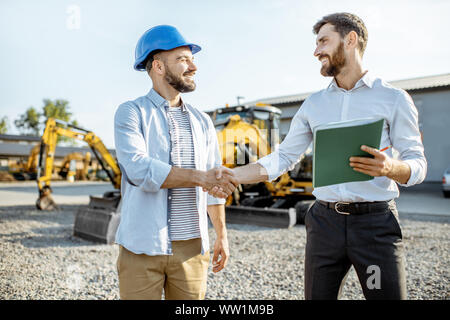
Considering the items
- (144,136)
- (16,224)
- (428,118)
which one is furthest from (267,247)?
(428,118)

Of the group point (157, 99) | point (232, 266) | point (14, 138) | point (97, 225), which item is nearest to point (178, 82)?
point (157, 99)

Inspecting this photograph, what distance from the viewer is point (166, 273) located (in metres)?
1.73

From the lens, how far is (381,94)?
5.80ft

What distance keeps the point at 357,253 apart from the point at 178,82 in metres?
1.19

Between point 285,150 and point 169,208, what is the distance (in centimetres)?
76

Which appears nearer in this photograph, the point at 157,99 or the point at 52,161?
the point at 157,99

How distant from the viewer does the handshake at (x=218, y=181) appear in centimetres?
166

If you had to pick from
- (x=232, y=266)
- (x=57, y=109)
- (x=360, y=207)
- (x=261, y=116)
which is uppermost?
(x=57, y=109)

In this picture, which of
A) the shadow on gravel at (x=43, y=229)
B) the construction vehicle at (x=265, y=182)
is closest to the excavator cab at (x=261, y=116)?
the construction vehicle at (x=265, y=182)

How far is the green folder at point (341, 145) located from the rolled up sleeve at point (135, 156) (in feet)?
2.10

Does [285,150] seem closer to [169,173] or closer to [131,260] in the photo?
[169,173]

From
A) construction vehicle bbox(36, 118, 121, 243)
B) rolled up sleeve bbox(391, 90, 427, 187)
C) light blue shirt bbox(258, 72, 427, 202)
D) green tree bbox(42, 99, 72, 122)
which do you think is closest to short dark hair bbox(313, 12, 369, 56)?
light blue shirt bbox(258, 72, 427, 202)

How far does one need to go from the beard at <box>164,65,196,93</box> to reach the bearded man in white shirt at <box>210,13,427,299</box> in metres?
0.43

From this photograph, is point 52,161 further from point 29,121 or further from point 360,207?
point 29,121
